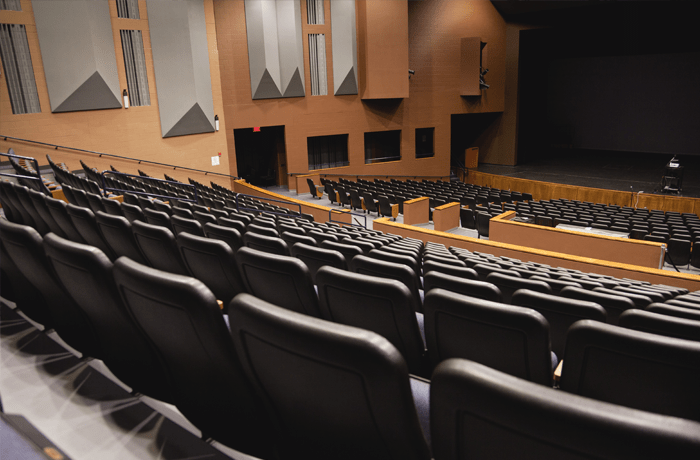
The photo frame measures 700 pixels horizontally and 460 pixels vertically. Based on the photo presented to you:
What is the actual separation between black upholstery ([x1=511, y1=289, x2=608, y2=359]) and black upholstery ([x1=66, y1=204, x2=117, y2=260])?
2.58 m

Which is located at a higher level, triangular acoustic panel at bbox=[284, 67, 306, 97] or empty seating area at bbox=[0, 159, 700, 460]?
triangular acoustic panel at bbox=[284, 67, 306, 97]

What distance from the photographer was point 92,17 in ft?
36.7

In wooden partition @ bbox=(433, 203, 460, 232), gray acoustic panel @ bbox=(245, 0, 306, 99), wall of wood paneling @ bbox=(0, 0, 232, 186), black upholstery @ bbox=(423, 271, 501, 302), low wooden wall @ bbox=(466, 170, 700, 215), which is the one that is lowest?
low wooden wall @ bbox=(466, 170, 700, 215)

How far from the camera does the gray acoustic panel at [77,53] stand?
1067 cm

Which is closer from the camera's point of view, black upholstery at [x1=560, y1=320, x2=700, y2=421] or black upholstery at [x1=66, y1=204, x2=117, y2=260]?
black upholstery at [x1=560, y1=320, x2=700, y2=421]

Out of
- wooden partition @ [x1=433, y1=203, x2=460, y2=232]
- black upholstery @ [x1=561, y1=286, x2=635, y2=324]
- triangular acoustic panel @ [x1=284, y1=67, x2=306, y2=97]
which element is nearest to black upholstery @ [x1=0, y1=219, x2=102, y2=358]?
black upholstery @ [x1=561, y1=286, x2=635, y2=324]

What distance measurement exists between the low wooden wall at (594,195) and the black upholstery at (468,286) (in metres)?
15.5

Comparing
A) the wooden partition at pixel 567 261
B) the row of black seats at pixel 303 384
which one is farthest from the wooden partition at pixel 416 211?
→ the row of black seats at pixel 303 384

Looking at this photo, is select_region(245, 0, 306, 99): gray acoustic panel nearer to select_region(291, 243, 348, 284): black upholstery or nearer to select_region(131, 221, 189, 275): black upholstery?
select_region(291, 243, 348, 284): black upholstery

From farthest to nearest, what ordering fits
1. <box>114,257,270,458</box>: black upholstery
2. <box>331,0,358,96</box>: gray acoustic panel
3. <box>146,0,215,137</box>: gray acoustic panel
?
<box>331,0,358,96</box>: gray acoustic panel
<box>146,0,215,137</box>: gray acoustic panel
<box>114,257,270,458</box>: black upholstery

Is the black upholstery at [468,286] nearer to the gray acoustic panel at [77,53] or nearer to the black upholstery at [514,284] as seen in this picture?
the black upholstery at [514,284]

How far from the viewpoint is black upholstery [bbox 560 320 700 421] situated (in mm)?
1407

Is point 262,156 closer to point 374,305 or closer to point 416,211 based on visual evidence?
point 416,211

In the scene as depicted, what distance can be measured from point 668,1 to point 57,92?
65.2 ft
